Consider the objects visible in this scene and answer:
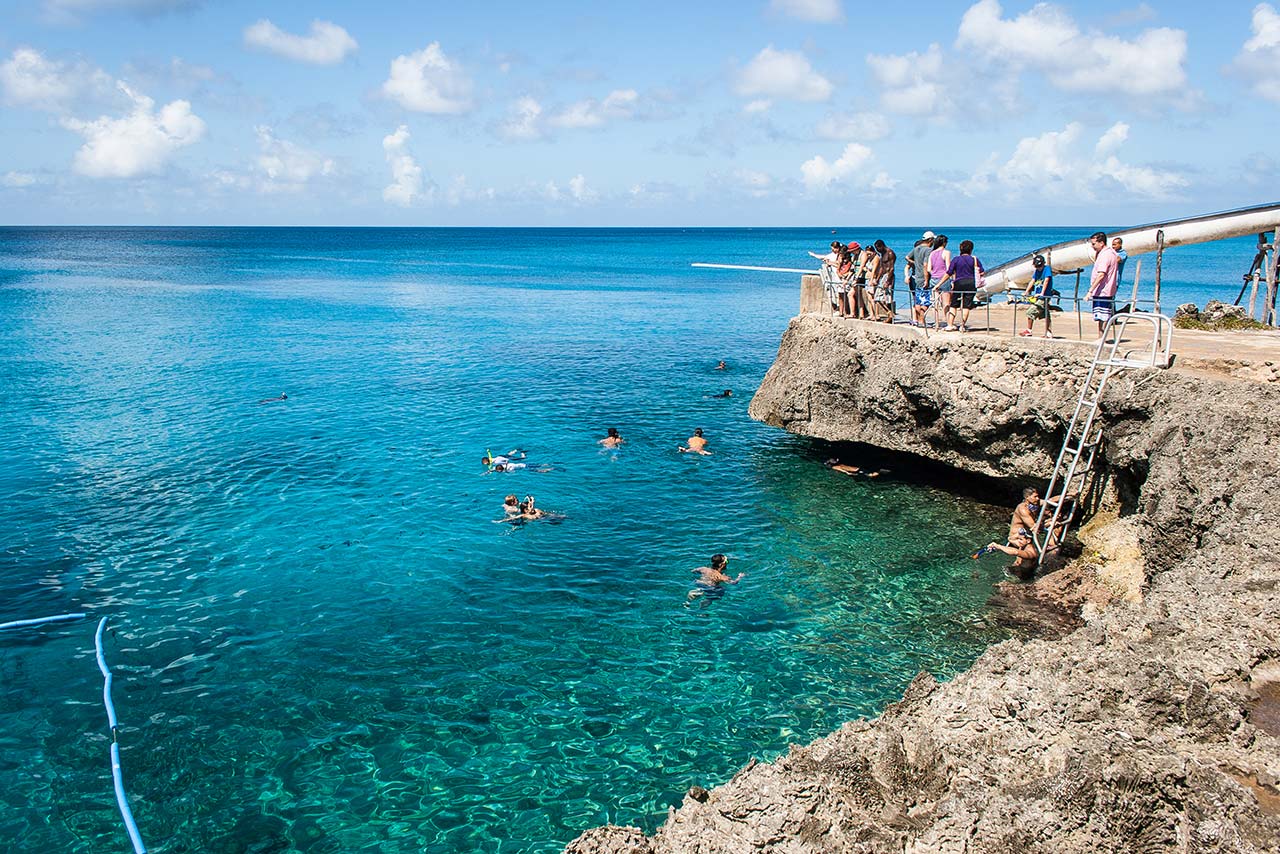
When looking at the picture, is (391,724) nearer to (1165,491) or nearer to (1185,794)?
(1185,794)

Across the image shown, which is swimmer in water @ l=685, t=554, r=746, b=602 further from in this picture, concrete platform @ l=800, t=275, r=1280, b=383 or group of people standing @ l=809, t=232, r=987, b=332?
group of people standing @ l=809, t=232, r=987, b=332

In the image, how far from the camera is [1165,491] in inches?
510

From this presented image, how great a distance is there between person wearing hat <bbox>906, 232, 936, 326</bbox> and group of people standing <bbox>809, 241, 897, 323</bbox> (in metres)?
0.47

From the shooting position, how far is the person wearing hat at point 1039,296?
1790 cm

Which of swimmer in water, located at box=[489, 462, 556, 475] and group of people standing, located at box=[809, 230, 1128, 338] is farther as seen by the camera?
swimmer in water, located at box=[489, 462, 556, 475]

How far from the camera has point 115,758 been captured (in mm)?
10047

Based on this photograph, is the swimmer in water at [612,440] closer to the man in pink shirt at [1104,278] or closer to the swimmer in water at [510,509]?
the swimmer in water at [510,509]

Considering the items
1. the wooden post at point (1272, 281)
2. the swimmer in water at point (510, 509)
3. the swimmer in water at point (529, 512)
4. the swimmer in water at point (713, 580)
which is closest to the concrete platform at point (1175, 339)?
the wooden post at point (1272, 281)

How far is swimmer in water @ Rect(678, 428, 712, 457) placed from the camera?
23.3 m

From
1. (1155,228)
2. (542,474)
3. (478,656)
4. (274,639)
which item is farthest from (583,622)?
(1155,228)

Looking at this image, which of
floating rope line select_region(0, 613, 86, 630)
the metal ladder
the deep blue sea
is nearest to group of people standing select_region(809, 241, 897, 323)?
the deep blue sea

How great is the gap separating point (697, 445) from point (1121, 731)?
16676mm

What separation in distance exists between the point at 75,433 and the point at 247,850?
70.2ft

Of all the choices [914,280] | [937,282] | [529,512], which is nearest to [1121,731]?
[529,512]
